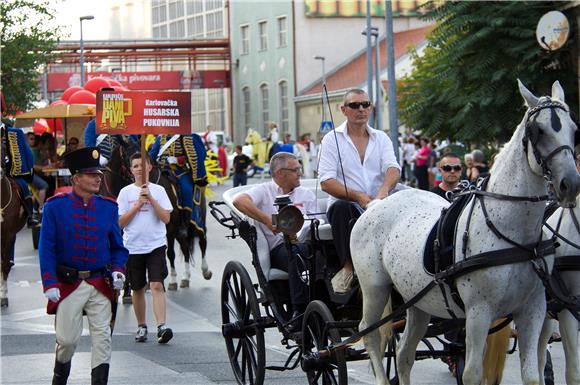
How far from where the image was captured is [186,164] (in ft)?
59.0

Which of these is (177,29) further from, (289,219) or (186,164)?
(289,219)

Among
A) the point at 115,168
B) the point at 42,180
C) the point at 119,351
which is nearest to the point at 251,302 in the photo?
the point at 119,351

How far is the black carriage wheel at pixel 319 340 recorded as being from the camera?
846 centimetres

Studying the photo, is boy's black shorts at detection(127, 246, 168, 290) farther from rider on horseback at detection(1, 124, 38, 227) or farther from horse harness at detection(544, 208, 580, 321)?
horse harness at detection(544, 208, 580, 321)

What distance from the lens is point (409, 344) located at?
28.4 ft

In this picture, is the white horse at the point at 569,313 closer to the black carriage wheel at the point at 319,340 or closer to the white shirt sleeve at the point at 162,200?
the black carriage wheel at the point at 319,340

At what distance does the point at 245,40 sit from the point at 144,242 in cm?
6775

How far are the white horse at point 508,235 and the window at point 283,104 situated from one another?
67020mm

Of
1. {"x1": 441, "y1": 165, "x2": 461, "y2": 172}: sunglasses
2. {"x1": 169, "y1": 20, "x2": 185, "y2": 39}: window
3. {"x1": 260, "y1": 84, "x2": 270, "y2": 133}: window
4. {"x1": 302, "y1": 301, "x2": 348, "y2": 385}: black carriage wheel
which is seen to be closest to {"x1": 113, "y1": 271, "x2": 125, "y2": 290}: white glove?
{"x1": 302, "y1": 301, "x2": 348, "y2": 385}: black carriage wheel

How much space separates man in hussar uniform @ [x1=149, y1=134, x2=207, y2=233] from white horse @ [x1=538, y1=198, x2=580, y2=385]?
30.3 ft

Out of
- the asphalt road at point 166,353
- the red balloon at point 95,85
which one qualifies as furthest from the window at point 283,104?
the asphalt road at point 166,353

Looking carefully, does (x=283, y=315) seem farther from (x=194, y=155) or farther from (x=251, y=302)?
(x=194, y=155)

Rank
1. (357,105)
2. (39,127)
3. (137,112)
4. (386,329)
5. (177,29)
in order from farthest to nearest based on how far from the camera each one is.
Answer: (177,29) < (39,127) < (137,112) < (357,105) < (386,329)

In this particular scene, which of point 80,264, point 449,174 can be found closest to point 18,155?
point 449,174
